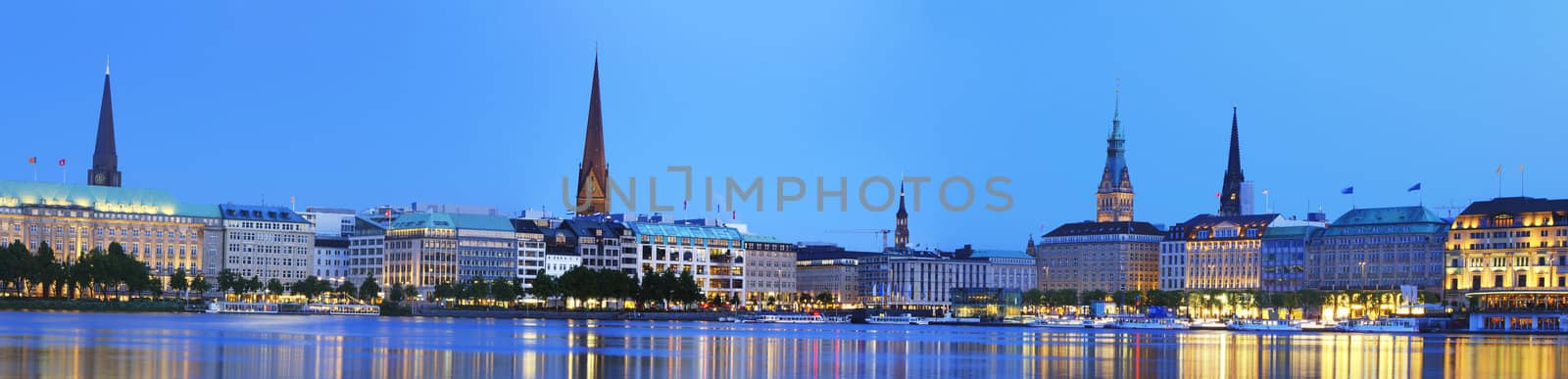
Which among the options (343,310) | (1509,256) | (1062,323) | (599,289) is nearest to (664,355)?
(1062,323)

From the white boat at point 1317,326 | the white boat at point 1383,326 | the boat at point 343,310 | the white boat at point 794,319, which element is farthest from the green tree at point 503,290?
the white boat at point 1383,326

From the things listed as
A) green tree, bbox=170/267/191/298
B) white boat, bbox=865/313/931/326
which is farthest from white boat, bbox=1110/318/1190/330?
green tree, bbox=170/267/191/298

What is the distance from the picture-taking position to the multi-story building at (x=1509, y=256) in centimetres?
16875

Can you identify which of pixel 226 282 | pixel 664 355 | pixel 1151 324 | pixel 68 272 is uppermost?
pixel 68 272

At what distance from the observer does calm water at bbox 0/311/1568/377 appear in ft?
216

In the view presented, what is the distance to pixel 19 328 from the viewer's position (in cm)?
10081

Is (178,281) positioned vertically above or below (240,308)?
above

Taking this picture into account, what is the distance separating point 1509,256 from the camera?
17450 centimetres

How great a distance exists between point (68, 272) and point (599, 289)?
142 ft

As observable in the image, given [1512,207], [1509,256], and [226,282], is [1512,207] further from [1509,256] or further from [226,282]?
[226,282]

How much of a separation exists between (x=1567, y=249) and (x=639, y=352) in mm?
109928

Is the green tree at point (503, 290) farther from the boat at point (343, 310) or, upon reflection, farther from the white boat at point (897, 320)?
the white boat at point (897, 320)

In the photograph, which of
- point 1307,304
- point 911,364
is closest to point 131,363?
point 911,364

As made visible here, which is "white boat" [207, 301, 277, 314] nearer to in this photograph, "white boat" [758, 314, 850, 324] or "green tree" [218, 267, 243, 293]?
"green tree" [218, 267, 243, 293]
